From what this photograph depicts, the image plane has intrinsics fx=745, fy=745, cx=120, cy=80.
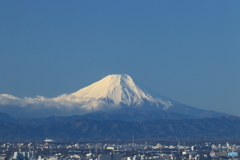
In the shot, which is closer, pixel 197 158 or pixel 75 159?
pixel 197 158

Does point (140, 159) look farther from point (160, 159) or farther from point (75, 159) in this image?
point (75, 159)

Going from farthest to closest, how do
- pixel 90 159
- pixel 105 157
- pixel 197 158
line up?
1. pixel 90 159
2. pixel 197 158
3. pixel 105 157

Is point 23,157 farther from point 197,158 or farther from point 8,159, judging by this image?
point 197,158

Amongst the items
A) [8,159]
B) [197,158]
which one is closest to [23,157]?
[8,159]

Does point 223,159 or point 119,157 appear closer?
point 119,157

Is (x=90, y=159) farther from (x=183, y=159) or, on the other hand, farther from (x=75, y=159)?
(x=183, y=159)

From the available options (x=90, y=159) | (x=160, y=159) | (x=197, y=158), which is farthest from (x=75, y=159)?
(x=197, y=158)

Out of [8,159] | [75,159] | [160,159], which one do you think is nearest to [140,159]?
[160,159]

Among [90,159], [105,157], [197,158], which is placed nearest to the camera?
[105,157]
